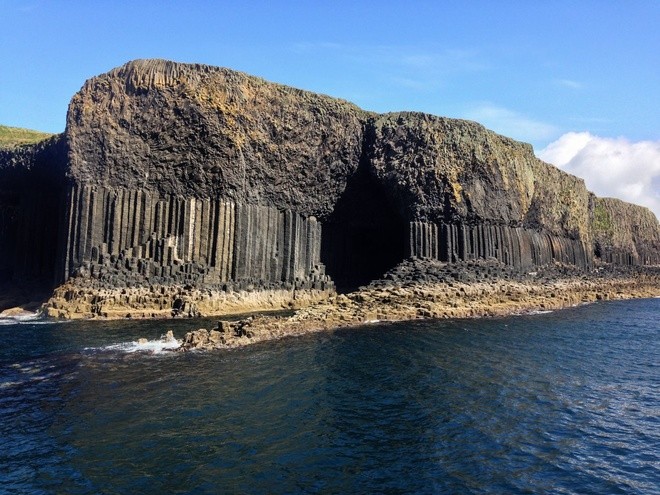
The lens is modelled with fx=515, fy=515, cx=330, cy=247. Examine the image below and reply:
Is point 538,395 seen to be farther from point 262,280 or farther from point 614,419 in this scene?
point 262,280

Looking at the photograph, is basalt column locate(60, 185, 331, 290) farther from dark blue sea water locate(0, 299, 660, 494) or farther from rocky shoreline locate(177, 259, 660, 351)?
dark blue sea water locate(0, 299, 660, 494)

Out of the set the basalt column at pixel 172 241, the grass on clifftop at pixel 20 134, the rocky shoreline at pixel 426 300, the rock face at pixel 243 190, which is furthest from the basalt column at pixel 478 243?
the grass on clifftop at pixel 20 134

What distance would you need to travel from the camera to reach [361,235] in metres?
48.5

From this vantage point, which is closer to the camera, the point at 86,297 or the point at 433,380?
the point at 433,380

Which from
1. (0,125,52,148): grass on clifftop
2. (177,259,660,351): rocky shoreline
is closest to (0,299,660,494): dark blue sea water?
(177,259,660,351): rocky shoreline

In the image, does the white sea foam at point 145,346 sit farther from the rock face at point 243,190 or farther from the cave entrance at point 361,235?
the cave entrance at point 361,235

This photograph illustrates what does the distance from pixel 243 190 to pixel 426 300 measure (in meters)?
15.2

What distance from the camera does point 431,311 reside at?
33.5 metres

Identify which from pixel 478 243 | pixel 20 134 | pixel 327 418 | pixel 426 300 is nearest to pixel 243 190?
pixel 426 300

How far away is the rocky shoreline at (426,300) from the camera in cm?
2395

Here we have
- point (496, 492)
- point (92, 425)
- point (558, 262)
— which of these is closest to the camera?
point (496, 492)

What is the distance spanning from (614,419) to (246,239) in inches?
1099

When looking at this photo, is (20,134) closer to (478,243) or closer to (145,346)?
(145,346)

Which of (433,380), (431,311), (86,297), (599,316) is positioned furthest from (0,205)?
(599,316)
